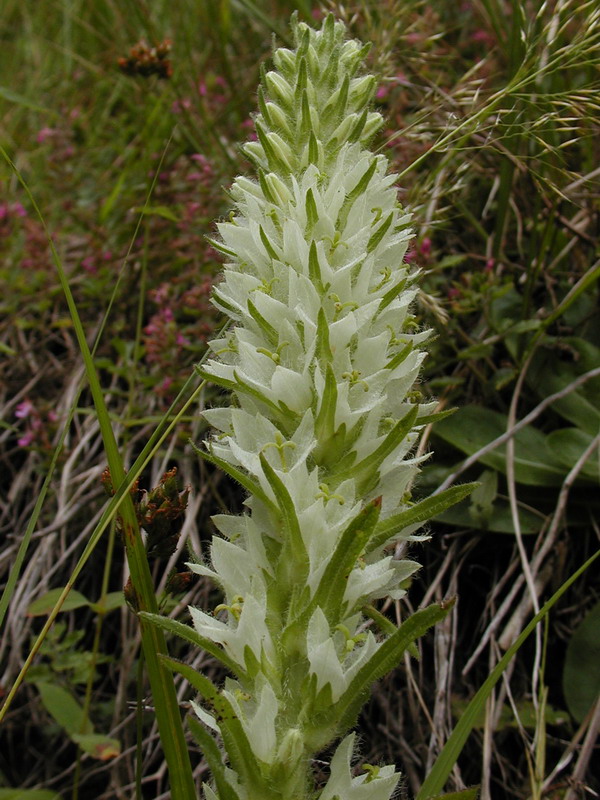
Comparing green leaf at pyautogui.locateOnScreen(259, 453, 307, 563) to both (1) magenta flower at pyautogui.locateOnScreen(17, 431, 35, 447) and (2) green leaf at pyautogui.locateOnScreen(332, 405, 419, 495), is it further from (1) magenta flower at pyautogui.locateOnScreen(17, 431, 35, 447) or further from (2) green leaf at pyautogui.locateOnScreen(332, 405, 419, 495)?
(1) magenta flower at pyautogui.locateOnScreen(17, 431, 35, 447)

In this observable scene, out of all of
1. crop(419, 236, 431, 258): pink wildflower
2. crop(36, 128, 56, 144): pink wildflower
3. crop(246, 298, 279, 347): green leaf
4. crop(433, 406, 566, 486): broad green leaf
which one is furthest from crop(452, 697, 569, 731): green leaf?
crop(36, 128, 56, 144): pink wildflower

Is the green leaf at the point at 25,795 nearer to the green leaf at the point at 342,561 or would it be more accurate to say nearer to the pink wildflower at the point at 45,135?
the green leaf at the point at 342,561

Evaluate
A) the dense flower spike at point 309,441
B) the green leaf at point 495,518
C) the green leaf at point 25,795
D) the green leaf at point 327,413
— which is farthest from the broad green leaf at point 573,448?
the green leaf at point 25,795

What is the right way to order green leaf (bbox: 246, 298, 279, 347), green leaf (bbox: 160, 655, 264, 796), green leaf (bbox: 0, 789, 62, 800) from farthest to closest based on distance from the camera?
green leaf (bbox: 0, 789, 62, 800) → green leaf (bbox: 246, 298, 279, 347) → green leaf (bbox: 160, 655, 264, 796)

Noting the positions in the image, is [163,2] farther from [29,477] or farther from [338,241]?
[338,241]

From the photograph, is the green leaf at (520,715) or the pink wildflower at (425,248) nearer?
the green leaf at (520,715)

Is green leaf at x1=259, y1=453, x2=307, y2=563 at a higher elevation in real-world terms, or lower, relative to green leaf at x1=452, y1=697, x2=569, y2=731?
higher

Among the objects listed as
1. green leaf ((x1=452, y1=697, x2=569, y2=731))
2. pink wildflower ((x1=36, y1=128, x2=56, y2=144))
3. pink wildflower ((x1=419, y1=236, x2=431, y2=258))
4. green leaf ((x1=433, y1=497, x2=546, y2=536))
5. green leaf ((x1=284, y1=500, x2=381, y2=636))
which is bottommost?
green leaf ((x1=452, y1=697, x2=569, y2=731))
